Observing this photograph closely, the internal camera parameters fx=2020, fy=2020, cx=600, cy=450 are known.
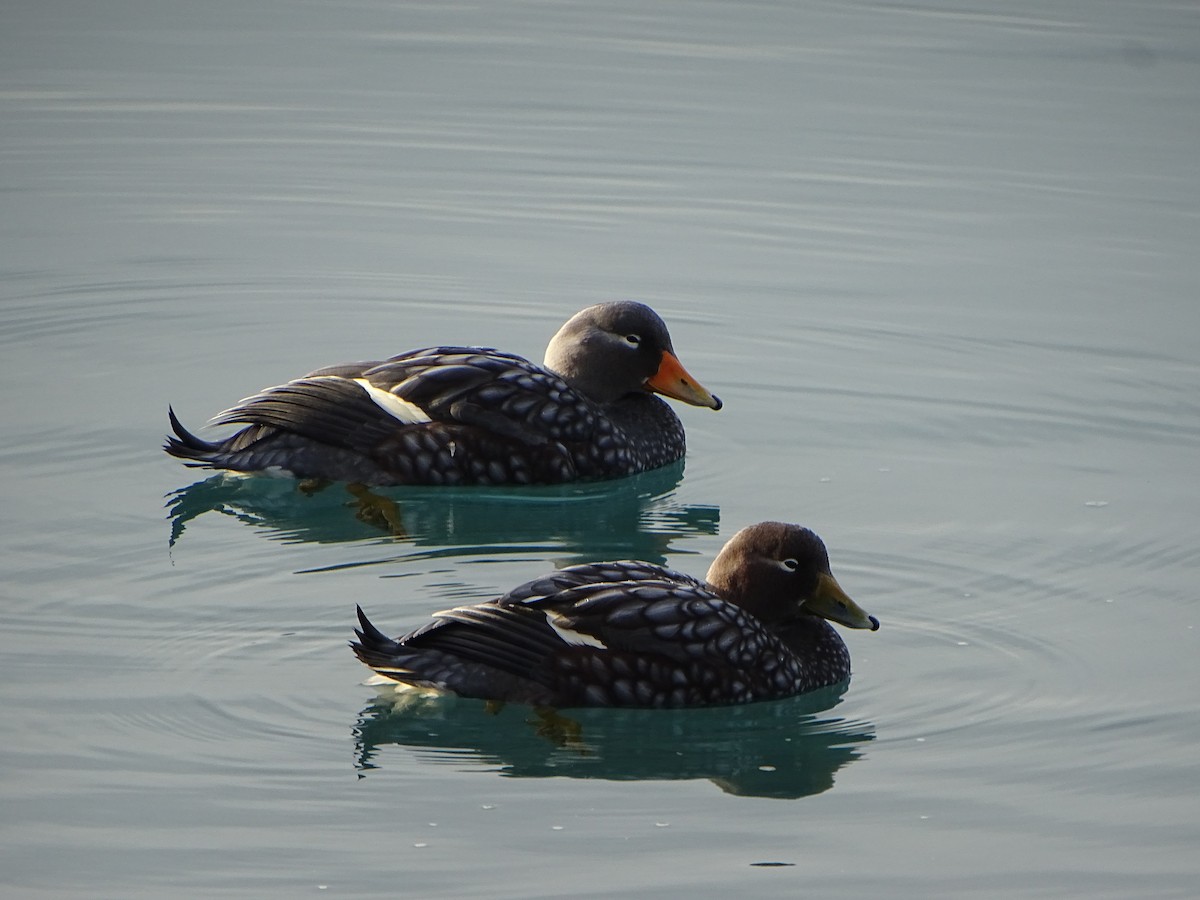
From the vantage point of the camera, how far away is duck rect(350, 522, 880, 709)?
750cm

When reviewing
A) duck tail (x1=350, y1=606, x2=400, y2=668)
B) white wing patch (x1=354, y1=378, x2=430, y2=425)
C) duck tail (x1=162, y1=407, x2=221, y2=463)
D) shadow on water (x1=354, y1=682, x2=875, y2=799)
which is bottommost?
shadow on water (x1=354, y1=682, x2=875, y2=799)

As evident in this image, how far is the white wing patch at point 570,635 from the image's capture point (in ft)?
24.9

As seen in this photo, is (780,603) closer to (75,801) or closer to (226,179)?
(75,801)

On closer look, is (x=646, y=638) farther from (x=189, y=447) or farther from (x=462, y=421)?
(x=189, y=447)

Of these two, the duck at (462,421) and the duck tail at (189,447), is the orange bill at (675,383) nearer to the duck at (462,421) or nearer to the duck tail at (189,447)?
the duck at (462,421)

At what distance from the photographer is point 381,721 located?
7.45 m

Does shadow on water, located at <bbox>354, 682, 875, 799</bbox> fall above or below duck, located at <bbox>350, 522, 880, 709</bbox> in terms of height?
below

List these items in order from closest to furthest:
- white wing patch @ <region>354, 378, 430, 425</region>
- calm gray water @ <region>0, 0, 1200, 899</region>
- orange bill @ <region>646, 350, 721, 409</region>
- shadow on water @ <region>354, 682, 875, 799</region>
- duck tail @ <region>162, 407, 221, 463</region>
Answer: calm gray water @ <region>0, 0, 1200, 899</region>, shadow on water @ <region>354, 682, 875, 799</region>, duck tail @ <region>162, 407, 221, 463</region>, white wing patch @ <region>354, 378, 430, 425</region>, orange bill @ <region>646, 350, 721, 409</region>

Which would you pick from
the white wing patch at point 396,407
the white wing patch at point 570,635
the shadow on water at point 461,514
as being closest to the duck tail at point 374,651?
the white wing patch at point 570,635

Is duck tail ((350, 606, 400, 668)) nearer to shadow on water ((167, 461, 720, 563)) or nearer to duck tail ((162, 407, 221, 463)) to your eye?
shadow on water ((167, 461, 720, 563))

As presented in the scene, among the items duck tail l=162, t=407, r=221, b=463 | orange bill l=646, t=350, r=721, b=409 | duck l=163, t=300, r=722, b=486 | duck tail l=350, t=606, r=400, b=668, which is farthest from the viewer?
orange bill l=646, t=350, r=721, b=409

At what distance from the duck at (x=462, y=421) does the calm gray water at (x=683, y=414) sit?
197 millimetres

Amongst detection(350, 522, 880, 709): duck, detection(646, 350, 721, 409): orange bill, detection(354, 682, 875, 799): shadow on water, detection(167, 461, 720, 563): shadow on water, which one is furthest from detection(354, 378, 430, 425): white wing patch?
detection(354, 682, 875, 799): shadow on water

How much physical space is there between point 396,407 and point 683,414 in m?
2.41
